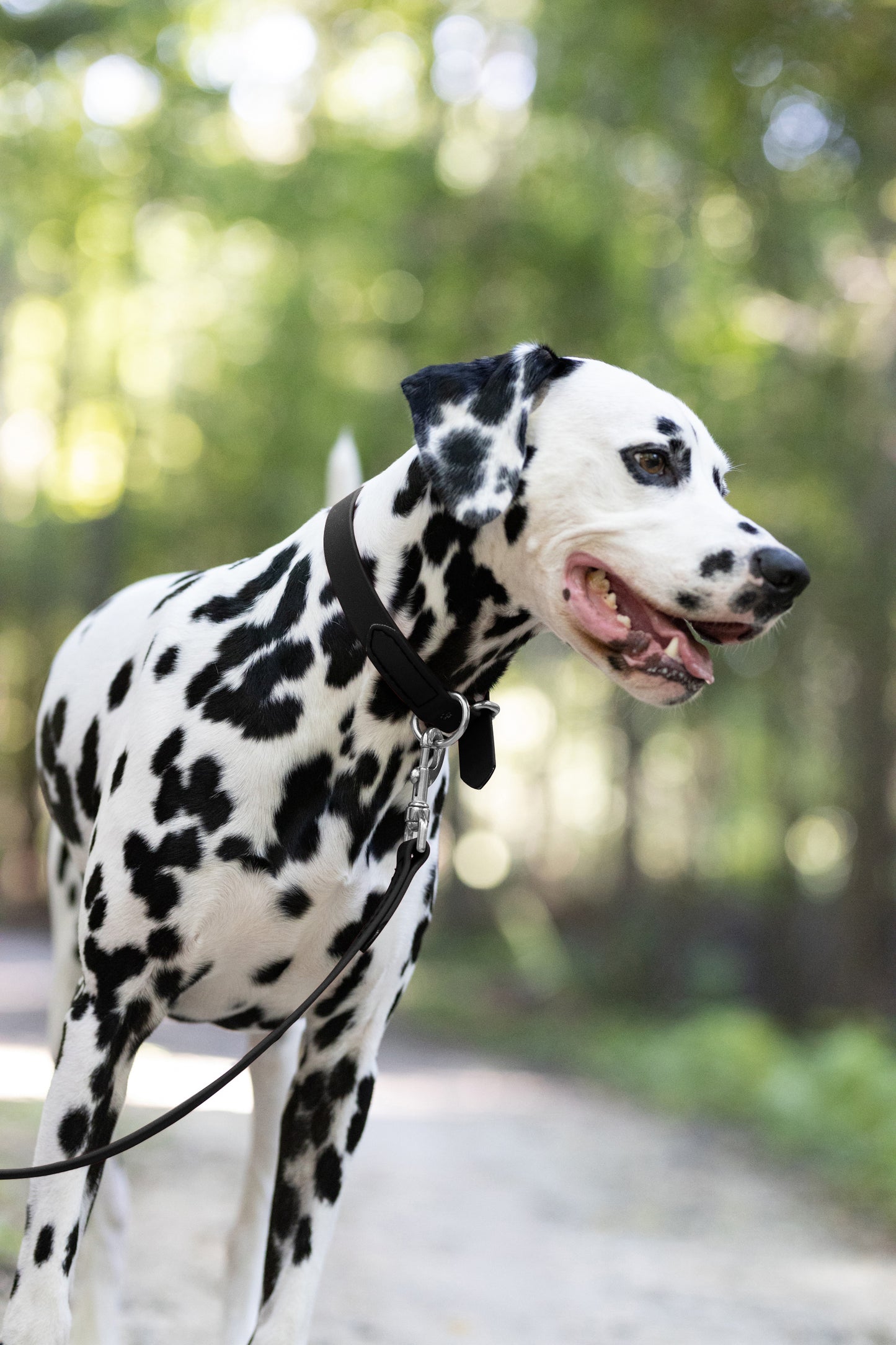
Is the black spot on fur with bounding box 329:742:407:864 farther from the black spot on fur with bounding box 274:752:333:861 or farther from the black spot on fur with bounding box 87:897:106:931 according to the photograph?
the black spot on fur with bounding box 87:897:106:931

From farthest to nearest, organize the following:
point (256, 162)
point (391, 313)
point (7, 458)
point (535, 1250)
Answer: point (7, 458)
point (256, 162)
point (391, 313)
point (535, 1250)

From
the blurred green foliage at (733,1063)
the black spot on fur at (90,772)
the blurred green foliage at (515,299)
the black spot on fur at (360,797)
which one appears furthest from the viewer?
the blurred green foliage at (515,299)

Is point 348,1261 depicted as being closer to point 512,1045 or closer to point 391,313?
point 512,1045

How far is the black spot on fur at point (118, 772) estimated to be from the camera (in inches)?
A: 105

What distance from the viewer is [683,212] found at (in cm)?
1262

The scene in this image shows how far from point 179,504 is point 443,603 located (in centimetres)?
1840

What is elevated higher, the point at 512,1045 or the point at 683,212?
the point at 683,212

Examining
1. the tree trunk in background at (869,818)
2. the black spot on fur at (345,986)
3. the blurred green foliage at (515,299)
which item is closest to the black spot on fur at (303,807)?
the black spot on fur at (345,986)

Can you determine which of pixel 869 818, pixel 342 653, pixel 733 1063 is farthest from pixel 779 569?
pixel 869 818

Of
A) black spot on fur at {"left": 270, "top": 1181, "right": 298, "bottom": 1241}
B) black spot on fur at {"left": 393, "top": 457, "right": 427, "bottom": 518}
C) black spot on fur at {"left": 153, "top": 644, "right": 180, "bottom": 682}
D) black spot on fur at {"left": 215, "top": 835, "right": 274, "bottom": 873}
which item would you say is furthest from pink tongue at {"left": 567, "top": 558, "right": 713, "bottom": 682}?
black spot on fur at {"left": 270, "top": 1181, "right": 298, "bottom": 1241}

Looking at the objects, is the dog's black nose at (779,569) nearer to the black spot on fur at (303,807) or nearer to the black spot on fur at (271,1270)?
the black spot on fur at (303,807)

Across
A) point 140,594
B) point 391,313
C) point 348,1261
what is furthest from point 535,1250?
point 391,313

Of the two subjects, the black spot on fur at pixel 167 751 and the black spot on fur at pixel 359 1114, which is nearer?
the black spot on fur at pixel 167 751

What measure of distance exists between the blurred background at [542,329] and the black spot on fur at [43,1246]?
20.0ft
